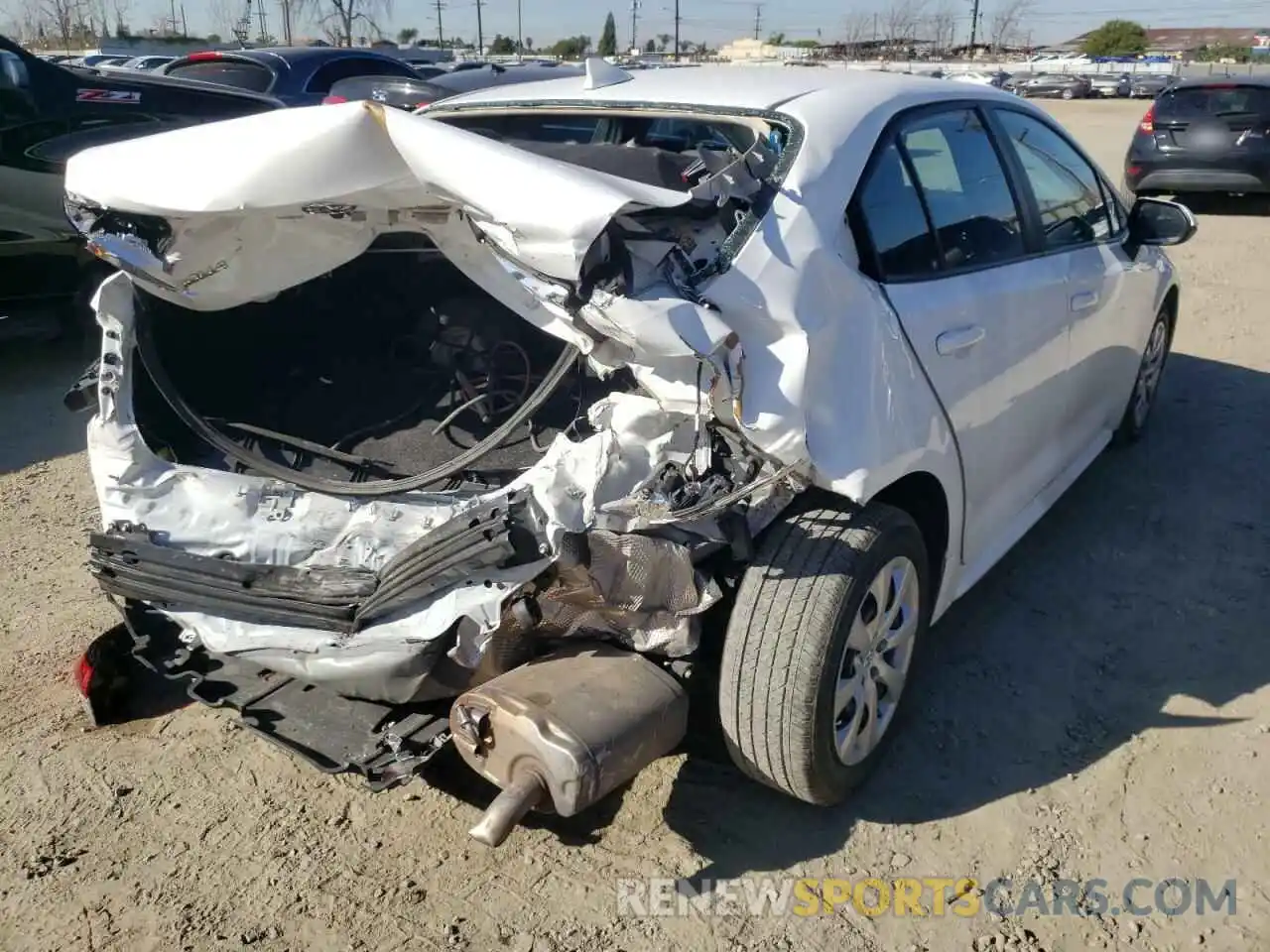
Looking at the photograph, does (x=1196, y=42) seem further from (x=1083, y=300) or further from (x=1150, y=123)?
(x=1083, y=300)

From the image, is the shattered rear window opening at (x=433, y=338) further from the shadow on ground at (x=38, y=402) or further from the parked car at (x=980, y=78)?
the shadow on ground at (x=38, y=402)

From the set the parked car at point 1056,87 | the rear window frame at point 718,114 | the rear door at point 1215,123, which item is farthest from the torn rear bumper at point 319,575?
the parked car at point 1056,87

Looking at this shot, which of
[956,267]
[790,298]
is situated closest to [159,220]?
[790,298]

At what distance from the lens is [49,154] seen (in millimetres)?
5895

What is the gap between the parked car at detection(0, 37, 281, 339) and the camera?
5777 mm

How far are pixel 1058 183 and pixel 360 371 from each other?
248 centimetres

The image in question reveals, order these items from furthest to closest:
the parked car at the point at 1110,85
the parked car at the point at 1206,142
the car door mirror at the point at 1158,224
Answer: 1. the parked car at the point at 1110,85
2. the parked car at the point at 1206,142
3. the car door mirror at the point at 1158,224

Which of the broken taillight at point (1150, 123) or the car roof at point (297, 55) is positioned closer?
the car roof at point (297, 55)

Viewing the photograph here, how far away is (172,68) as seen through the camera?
941 cm

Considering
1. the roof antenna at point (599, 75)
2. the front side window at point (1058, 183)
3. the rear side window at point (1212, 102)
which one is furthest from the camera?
the rear side window at point (1212, 102)

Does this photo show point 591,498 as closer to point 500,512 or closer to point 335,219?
point 500,512

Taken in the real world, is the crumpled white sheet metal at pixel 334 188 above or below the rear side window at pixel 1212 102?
above

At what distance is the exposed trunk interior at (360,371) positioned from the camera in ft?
9.46

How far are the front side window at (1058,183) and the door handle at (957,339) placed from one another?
0.80 meters
